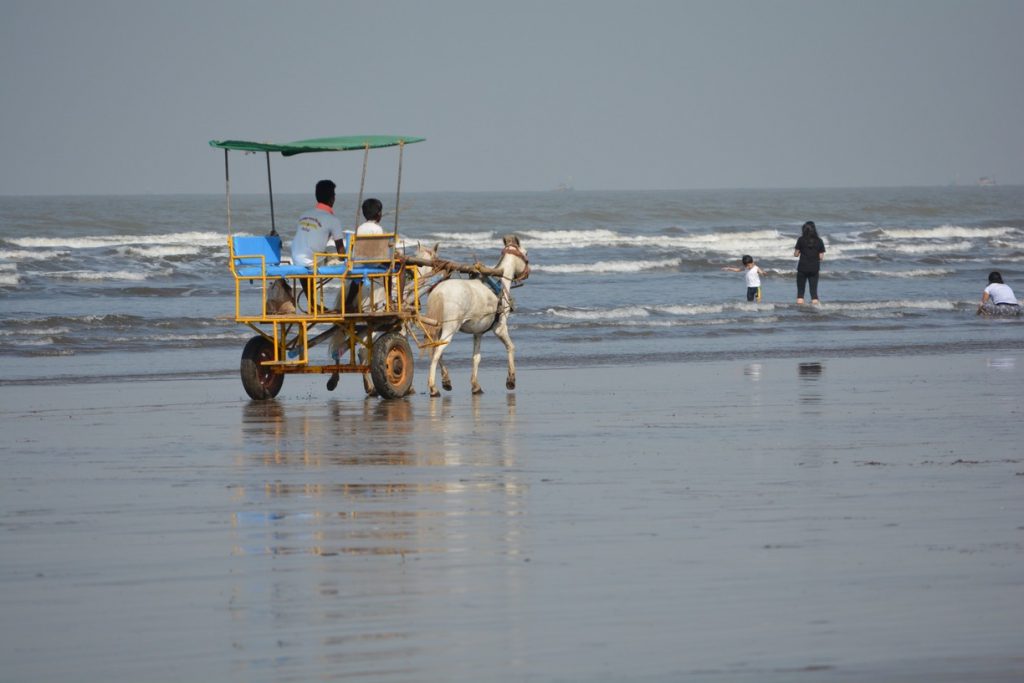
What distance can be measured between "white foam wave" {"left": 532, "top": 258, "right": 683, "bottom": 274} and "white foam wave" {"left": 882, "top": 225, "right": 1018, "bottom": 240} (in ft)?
60.1

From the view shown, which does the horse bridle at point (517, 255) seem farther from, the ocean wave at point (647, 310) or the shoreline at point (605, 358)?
the ocean wave at point (647, 310)

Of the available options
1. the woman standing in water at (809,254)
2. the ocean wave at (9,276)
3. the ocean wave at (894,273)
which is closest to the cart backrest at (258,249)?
the woman standing in water at (809,254)

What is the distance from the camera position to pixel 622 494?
29.0 feet

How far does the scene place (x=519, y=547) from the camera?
737 centimetres

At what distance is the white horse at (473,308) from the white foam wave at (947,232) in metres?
43.8

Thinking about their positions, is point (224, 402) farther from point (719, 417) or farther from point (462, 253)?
point (462, 253)

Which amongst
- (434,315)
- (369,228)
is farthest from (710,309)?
(369,228)

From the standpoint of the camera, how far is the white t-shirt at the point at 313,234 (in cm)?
1420

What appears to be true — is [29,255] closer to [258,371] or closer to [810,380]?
[258,371]

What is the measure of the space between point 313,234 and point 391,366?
153 centimetres

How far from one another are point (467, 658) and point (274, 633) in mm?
818

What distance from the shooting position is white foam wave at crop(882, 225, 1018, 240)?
191ft

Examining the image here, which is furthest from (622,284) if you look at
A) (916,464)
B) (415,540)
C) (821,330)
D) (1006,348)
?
(415,540)

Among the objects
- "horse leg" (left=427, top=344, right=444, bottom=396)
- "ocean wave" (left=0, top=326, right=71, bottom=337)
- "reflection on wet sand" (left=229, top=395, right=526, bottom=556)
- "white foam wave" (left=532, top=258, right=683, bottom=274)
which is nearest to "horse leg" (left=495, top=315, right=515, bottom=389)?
"horse leg" (left=427, top=344, right=444, bottom=396)
